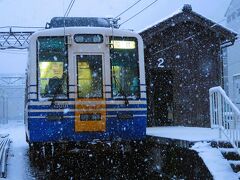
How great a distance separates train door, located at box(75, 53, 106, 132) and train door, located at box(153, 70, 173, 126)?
25.6 feet

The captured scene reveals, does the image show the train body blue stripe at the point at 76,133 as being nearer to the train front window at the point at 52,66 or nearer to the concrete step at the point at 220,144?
the train front window at the point at 52,66

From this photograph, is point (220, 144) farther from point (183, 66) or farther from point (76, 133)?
point (183, 66)

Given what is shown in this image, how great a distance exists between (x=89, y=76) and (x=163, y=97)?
8.26 m

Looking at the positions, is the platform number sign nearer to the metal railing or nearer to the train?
the train

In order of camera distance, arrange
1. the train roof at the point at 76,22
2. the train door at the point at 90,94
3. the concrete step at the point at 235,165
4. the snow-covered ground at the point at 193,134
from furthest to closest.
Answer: the train roof at the point at 76,22 < the train door at the point at 90,94 < the snow-covered ground at the point at 193,134 < the concrete step at the point at 235,165

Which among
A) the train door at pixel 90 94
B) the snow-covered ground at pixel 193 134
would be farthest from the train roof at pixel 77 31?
the snow-covered ground at pixel 193 134

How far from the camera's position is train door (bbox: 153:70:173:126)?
690 inches

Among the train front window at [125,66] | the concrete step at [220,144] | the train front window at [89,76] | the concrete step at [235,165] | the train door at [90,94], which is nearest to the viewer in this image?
the concrete step at [235,165]

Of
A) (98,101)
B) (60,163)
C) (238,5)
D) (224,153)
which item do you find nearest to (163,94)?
(60,163)

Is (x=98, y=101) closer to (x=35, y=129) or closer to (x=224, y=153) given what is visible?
(x=35, y=129)

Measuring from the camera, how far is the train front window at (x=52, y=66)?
Answer: 9672 mm

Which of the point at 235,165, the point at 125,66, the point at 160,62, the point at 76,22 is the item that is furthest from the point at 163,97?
the point at 235,165

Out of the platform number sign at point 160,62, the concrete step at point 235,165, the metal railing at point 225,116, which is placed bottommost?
the concrete step at point 235,165

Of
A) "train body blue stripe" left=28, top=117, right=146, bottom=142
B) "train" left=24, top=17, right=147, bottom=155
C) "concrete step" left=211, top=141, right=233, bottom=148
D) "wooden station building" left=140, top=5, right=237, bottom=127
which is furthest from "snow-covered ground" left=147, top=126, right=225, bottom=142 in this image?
"wooden station building" left=140, top=5, right=237, bottom=127
